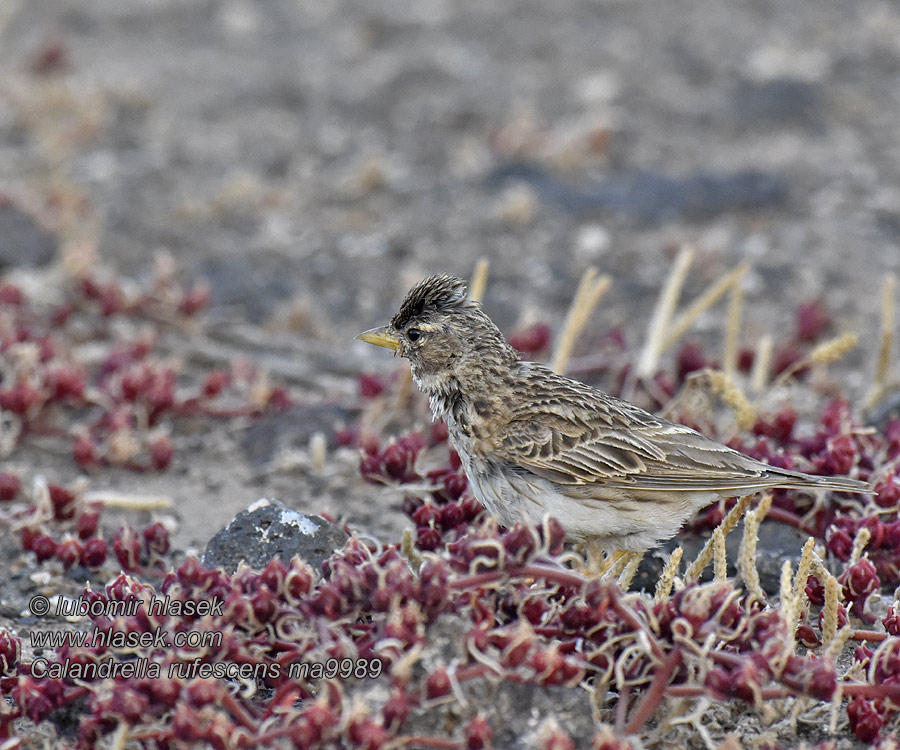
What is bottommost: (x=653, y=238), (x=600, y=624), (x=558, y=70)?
(x=600, y=624)

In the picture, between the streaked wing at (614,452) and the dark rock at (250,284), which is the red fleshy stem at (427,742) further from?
the dark rock at (250,284)

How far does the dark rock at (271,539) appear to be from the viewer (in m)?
5.03

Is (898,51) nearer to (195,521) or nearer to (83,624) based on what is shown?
(195,521)

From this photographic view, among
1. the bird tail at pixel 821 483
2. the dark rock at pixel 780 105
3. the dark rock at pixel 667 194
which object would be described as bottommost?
the bird tail at pixel 821 483

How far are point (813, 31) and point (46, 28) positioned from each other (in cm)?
873

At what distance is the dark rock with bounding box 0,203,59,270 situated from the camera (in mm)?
9258

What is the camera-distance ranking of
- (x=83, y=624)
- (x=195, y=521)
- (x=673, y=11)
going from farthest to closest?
(x=673, y=11) < (x=195, y=521) < (x=83, y=624)

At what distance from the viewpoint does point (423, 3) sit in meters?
14.3

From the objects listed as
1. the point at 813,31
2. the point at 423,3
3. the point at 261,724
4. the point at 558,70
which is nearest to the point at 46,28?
the point at 423,3

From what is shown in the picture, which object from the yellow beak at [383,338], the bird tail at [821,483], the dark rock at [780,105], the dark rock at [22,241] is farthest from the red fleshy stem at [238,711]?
the dark rock at [780,105]

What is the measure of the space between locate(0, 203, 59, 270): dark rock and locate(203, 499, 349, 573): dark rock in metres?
4.97

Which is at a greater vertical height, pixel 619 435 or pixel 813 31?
pixel 813 31

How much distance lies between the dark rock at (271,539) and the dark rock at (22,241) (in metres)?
4.97

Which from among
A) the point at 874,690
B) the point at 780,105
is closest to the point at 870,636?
the point at 874,690
